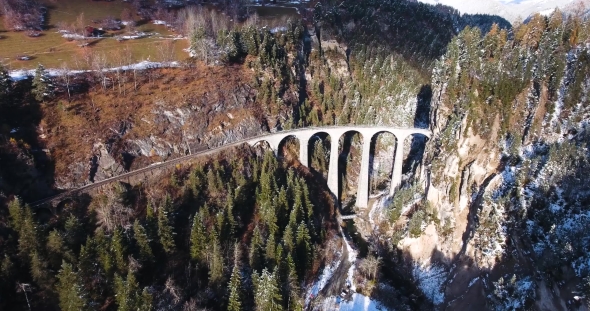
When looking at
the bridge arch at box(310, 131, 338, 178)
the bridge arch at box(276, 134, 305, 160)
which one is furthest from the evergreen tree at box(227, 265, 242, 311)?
the bridge arch at box(310, 131, 338, 178)

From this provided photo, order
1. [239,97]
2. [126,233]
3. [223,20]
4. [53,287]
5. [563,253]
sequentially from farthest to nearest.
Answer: [223,20] < [239,97] < [126,233] < [53,287] < [563,253]

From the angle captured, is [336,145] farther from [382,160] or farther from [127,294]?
[127,294]

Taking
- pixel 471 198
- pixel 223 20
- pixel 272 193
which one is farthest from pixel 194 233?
pixel 223 20

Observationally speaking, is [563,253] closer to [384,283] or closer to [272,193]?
[384,283]

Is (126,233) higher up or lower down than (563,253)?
lower down

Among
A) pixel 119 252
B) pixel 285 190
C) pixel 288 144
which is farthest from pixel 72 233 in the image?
pixel 288 144

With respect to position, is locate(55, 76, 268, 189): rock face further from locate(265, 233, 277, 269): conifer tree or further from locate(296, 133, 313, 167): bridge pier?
locate(265, 233, 277, 269): conifer tree
